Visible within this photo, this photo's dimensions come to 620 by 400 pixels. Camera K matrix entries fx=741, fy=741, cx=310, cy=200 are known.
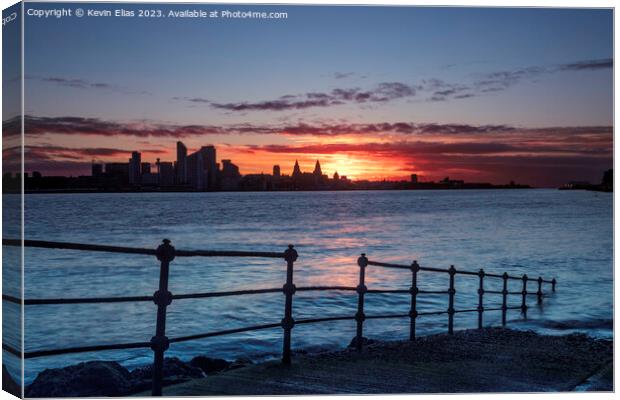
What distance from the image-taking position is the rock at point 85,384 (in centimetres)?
501

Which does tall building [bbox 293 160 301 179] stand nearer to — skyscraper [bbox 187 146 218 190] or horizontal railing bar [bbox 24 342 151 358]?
skyscraper [bbox 187 146 218 190]

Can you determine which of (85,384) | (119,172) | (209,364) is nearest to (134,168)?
(119,172)

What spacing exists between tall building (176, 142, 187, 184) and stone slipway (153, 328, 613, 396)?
2652 mm

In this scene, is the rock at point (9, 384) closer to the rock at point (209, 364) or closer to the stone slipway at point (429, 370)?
the stone slipway at point (429, 370)

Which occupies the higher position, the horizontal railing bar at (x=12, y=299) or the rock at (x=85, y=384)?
the horizontal railing bar at (x=12, y=299)

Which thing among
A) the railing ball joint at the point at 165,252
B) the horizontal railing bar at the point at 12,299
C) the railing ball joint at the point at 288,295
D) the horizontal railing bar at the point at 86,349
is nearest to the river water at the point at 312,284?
the horizontal railing bar at the point at 12,299

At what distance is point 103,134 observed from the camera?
6.62 meters

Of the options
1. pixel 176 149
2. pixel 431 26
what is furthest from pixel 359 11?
pixel 176 149

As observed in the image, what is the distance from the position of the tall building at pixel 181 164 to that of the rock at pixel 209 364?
1725 millimetres

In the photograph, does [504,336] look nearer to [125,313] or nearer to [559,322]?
[559,322]

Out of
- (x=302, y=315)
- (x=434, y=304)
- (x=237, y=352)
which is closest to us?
(x=237, y=352)

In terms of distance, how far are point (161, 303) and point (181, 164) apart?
10.7 ft

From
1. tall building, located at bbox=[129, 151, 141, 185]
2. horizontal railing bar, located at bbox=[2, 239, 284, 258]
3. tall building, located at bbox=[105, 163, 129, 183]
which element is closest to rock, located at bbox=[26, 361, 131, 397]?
horizontal railing bar, located at bbox=[2, 239, 284, 258]

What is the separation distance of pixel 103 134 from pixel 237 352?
113 inches
